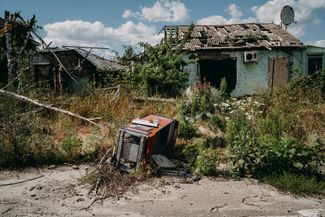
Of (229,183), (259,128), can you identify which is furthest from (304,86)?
(229,183)

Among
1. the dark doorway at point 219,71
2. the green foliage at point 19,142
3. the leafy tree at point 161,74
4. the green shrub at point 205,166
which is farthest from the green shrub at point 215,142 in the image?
the dark doorway at point 219,71

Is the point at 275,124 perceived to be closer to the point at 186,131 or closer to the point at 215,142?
the point at 215,142

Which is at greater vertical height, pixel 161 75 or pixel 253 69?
pixel 253 69

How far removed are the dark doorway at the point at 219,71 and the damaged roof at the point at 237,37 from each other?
987 mm

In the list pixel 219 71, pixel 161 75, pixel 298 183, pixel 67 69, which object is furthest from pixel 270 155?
pixel 67 69

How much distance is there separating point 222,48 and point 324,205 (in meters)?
11.3

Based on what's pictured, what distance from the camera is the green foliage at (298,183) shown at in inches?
190

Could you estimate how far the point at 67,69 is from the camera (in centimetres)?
1423

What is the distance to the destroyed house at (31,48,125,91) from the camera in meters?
13.5

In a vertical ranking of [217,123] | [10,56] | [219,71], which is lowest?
[217,123]

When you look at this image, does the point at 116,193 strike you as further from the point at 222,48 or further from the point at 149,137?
the point at 222,48

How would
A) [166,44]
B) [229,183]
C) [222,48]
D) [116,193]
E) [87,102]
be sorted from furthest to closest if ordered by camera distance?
[222,48] < [166,44] < [87,102] < [229,183] < [116,193]

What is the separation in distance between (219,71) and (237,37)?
206 cm

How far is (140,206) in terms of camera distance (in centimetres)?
438
